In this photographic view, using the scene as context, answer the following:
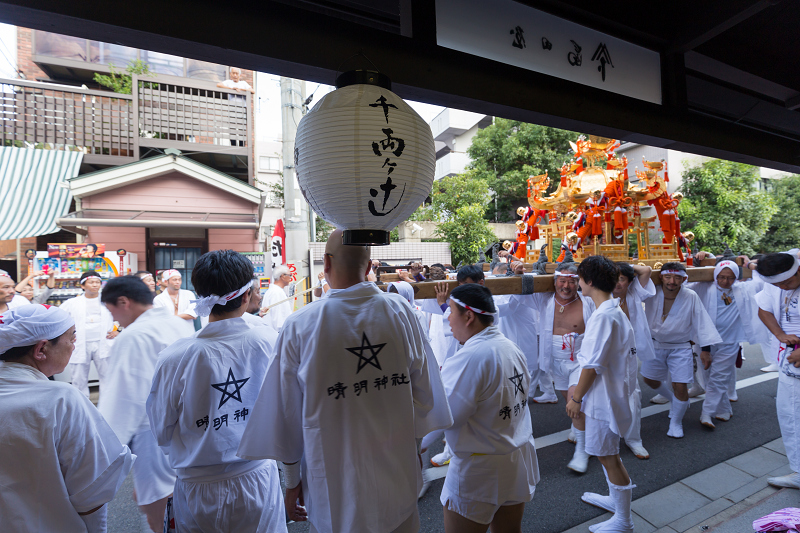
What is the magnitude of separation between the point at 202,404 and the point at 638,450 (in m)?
4.61

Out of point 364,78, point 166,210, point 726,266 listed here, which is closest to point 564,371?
point 726,266

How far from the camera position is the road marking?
4020mm

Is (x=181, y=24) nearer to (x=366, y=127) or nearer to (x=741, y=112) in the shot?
(x=366, y=127)

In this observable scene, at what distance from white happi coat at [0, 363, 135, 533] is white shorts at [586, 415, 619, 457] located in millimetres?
3232

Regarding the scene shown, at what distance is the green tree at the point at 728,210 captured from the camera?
16188 millimetres

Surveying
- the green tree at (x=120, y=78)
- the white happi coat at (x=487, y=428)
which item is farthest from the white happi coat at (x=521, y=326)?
the green tree at (x=120, y=78)

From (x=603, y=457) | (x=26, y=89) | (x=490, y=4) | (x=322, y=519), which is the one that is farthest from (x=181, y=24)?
(x=26, y=89)

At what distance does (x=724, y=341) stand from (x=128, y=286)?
24.4ft

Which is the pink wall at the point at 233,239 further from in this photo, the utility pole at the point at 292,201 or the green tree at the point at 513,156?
the green tree at the point at 513,156

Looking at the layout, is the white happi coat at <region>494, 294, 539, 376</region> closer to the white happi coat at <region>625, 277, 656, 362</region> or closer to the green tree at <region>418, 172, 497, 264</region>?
the white happi coat at <region>625, 277, 656, 362</region>

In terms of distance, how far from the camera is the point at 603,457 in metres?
3.07

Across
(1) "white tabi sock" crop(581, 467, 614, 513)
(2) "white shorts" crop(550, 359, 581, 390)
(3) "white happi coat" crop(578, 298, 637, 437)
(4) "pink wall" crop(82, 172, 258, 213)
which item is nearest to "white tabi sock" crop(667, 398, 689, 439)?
(2) "white shorts" crop(550, 359, 581, 390)

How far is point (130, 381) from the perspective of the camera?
2480 millimetres

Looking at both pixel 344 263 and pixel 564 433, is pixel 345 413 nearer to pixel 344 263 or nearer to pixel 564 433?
pixel 344 263
